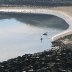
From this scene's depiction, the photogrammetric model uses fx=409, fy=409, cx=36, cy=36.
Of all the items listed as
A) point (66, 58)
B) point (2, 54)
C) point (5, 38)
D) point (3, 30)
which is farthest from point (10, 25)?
point (66, 58)

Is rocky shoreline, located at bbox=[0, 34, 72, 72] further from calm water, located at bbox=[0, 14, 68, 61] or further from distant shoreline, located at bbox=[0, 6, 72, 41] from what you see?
distant shoreline, located at bbox=[0, 6, 72, 41]

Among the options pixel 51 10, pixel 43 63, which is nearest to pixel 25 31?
pixel 51 10

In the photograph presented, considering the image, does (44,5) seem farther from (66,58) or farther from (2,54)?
(66,58)

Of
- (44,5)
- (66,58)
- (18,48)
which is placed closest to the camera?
(66,58)

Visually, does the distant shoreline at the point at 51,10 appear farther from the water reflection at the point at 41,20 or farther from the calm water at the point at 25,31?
the calm water at the point at 25,31

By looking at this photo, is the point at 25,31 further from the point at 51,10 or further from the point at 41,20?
the point at 51,10

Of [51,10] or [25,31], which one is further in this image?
[51,10]

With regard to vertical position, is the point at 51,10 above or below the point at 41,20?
below
